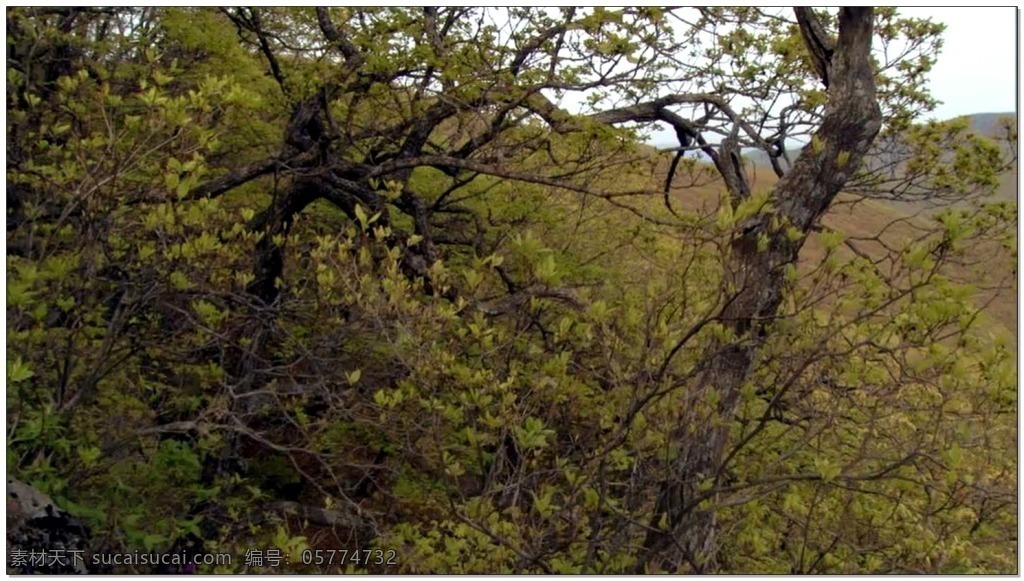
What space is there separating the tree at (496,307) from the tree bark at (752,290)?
0.09ft

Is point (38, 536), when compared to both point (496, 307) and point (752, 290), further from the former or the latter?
point (752, 290)

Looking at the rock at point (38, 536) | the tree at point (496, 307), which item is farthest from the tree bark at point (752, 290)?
the rock at point (38, 536)

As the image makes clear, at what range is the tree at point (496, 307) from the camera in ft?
12.9

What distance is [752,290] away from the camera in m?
4.33

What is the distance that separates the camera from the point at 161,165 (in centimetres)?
475

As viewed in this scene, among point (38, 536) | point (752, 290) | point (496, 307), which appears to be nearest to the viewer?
point (752, 290)

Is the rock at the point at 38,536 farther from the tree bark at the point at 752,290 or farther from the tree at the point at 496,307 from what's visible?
the tree bark at the point at 752,290

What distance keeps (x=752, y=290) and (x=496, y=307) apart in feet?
7.21

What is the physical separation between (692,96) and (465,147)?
219 cm

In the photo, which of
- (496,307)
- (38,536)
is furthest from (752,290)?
(38,536)

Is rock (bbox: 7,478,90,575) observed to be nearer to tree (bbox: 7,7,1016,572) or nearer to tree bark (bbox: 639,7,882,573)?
tree (bbox: 7,7,1016,572)

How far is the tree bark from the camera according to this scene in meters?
4.03

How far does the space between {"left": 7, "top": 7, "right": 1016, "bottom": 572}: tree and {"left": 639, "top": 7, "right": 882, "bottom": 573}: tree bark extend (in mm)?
29

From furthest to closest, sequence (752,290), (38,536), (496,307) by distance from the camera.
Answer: (496,307)
(38,536)
(752,290)
